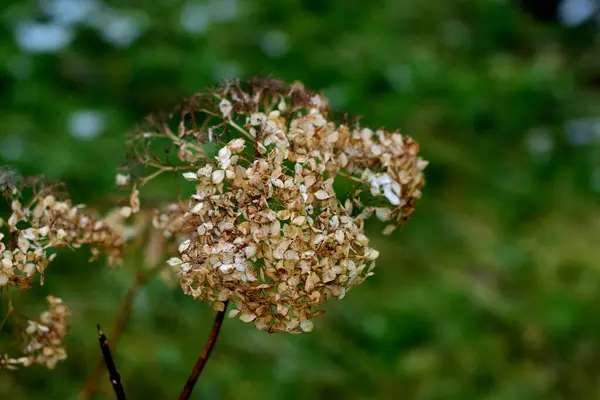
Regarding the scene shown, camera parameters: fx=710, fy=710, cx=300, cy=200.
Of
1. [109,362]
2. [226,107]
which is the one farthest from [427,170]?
[109,362]

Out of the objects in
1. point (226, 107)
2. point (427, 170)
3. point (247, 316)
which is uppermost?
point (427, 170)

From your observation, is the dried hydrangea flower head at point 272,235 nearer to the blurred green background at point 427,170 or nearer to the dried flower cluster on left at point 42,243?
the dried flower cluster on left at point 42,243

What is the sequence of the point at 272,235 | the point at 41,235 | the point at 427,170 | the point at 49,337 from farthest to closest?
the point at 427,170 → the point at 49,337 → the point at 41,235 → the point at 272,235

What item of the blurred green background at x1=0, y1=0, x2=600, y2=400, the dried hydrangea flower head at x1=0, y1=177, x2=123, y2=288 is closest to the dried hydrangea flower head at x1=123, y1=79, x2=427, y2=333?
the dried hydrangea flower head at x1=0, y1=177, x2=123, y2=288

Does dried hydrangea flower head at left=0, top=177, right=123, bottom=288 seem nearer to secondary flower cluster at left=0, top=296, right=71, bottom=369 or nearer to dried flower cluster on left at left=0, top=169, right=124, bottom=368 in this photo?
dried flower cluster on left at left=0, top=169, right=124, bottom=368

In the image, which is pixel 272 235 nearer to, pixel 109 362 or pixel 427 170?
pixel 109 362

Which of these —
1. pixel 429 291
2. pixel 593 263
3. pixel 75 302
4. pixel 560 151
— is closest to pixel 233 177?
pixel 75 302

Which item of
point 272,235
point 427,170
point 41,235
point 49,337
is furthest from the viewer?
point 427,170

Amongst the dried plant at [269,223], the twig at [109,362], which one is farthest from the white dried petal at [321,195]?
the twig at [109,362]
